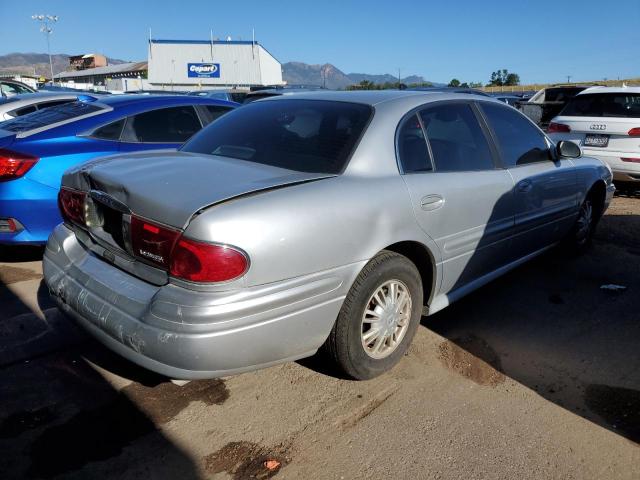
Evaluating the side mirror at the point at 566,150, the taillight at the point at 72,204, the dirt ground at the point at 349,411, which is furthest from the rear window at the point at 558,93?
the taillight at the point at 72,204

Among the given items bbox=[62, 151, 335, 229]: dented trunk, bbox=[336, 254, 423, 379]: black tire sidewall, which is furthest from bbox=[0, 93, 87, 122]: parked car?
bbox=[336, 254, 423, 379]: black tire sidewall

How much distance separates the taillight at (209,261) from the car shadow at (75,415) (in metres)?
0.84

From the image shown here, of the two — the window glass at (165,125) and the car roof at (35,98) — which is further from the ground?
the car roof at (35,98)

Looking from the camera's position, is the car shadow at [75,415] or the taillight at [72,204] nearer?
the car shadow at [75,415]

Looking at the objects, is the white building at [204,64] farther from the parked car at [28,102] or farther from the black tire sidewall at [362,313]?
the black tire sidewall at [362,313]

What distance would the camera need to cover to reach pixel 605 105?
766cm

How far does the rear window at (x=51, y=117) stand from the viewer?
4.67 metres

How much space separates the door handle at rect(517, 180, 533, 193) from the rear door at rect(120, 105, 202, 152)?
308 centimetres

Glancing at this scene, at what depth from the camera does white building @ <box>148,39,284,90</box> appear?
47656 mm

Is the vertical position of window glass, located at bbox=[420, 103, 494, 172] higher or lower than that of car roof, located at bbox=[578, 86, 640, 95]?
lower

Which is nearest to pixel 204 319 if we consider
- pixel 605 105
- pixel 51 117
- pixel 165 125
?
pixel 165 125

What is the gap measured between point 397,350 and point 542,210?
1862mm

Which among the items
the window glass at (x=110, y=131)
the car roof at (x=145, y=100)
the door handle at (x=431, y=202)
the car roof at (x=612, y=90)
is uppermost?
the car roof at (x=612, y=90)

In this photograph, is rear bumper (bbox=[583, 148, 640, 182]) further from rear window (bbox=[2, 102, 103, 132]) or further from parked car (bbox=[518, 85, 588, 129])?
rear window (bbox=[2, 102, 103, 132])
